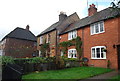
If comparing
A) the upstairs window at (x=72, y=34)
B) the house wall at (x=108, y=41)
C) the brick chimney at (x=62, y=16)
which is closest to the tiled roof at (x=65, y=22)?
the brick chimney at (x=62, y=16)

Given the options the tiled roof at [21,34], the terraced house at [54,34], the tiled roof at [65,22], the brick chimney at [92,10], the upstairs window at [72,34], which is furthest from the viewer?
the tiled roof at [21,34]

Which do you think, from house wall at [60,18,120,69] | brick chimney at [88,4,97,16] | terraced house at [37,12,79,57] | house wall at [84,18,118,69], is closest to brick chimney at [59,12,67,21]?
terraced house at [37,12,79,57]

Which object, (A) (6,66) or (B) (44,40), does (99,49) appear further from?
(B) (44,40)

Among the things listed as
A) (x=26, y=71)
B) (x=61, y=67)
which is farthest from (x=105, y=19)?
(x=26, y=71)

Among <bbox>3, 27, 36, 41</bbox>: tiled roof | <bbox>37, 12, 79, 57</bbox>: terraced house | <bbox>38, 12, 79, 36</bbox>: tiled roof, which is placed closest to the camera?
<bbox>37, 12, 79, 57</bbox>: terraced house

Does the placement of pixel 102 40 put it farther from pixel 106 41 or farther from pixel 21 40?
pixel 21 40

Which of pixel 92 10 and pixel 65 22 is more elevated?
pixel 92 10

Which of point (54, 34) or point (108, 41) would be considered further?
point (54, 34)

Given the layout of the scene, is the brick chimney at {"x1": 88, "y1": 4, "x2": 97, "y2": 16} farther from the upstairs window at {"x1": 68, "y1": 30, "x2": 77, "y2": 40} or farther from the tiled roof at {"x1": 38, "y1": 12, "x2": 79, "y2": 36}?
the tiled roof at {"x1": 38, "y1": 12, "x2": 79, "y2": 36}

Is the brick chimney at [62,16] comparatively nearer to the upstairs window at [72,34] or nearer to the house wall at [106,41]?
the upstairs window at [72,34]

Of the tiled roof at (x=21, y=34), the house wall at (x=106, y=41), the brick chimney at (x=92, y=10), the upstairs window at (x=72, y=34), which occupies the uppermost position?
the brick chimney at (x=92, y=10)

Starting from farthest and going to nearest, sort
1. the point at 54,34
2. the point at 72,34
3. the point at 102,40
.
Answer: the point at 54,34
the point at 72,34
the point at 102,40

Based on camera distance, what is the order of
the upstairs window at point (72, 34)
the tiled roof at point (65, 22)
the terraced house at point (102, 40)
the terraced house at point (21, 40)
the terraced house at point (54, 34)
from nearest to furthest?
the terraced house at point (102, 40) → the upstairs window at point (72, 34) → the terraced house at point (54, 34) → the tiled roof at point (65, 22) → the terraced house at point (21, 40)

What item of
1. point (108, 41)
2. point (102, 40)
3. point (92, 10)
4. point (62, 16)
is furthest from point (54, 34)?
point (108, 41)
